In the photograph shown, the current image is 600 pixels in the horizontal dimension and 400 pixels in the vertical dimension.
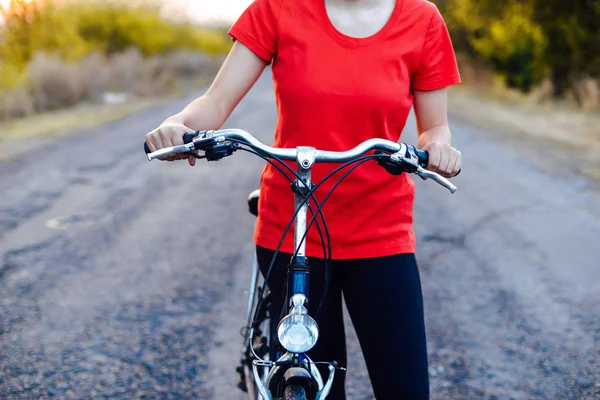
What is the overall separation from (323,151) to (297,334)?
0.47m

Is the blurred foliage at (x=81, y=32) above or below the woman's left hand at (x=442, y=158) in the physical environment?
below

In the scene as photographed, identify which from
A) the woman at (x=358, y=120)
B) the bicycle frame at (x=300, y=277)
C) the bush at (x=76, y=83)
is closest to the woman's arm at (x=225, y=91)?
the woman at (x=358, y=120)

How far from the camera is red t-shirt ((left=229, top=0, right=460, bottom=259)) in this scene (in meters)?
1.98

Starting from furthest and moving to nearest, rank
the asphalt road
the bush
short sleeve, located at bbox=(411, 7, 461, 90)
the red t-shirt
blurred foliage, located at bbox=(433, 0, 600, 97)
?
blurred foliage, located at bbox=(433, 0, 600, 97) → the bush → the asphalt road → short sleeve, located at bbox=(411, 7, 461, 90) → the red t-shirt

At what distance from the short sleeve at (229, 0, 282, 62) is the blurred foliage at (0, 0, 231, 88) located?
19.8ft

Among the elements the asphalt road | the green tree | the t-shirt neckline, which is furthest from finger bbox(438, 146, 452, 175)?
the green tree

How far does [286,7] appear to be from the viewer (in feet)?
6.66

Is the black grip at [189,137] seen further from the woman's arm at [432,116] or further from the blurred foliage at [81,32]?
the blurred foliage at [81,32]

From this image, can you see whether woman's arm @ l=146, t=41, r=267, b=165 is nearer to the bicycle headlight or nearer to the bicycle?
the bicycle

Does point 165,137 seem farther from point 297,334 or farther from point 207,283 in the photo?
point 207,283

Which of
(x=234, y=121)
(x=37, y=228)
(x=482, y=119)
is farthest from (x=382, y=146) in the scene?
(x=482, y=119)

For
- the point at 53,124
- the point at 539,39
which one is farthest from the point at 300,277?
the point at 539,39

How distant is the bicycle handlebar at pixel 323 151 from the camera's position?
5.84ft

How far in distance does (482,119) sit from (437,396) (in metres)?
12.1
